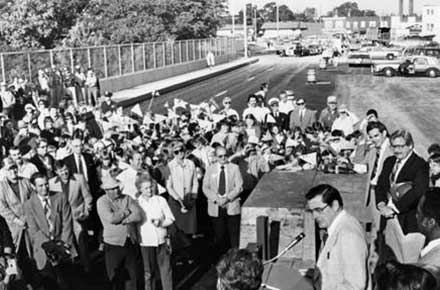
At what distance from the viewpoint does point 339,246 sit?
5.09 metres

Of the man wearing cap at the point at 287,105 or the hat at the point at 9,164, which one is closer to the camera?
the hat at the point at 9,164

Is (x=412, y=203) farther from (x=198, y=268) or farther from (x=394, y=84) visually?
(x=394, y=84)

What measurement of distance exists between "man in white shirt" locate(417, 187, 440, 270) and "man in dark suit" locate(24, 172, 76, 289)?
16.3 ft

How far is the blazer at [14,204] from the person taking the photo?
28.3 feet

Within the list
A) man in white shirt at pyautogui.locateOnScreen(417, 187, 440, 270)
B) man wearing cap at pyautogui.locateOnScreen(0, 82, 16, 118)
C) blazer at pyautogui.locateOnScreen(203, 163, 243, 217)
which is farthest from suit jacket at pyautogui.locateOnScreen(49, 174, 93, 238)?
man wearing cap at pyautogui.locateOnScreen(0, 82, 16, 118)

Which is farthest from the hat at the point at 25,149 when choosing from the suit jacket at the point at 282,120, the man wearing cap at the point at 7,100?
the man wearing cap at the point at 7,100

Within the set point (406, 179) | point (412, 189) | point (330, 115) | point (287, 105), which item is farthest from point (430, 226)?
point (287, 105)

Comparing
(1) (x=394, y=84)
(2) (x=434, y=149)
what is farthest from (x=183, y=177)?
(1) (x=394, y=84)

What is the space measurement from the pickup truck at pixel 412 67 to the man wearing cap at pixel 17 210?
42369mm

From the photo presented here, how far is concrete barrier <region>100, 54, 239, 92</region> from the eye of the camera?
38.0 meters

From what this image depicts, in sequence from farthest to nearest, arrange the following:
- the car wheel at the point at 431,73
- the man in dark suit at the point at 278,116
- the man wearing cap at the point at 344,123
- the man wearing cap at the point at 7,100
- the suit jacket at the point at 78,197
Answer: the car wheel at the point at 431,73 → the man wearing cap at the point at 7,100 → the man in dark suit at the point at 278,116 → the man wearing cap at the point at 344,123 → the suit jacket at the point at 78,197

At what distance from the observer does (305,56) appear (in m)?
82.1

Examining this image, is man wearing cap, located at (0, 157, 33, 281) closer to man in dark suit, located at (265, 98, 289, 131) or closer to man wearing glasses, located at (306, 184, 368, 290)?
man wearing glasses, located at (306, 184, 368, 290)

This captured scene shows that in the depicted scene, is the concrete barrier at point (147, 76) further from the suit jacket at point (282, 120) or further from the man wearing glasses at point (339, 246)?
the man wearing glasses at point (339, 246)
